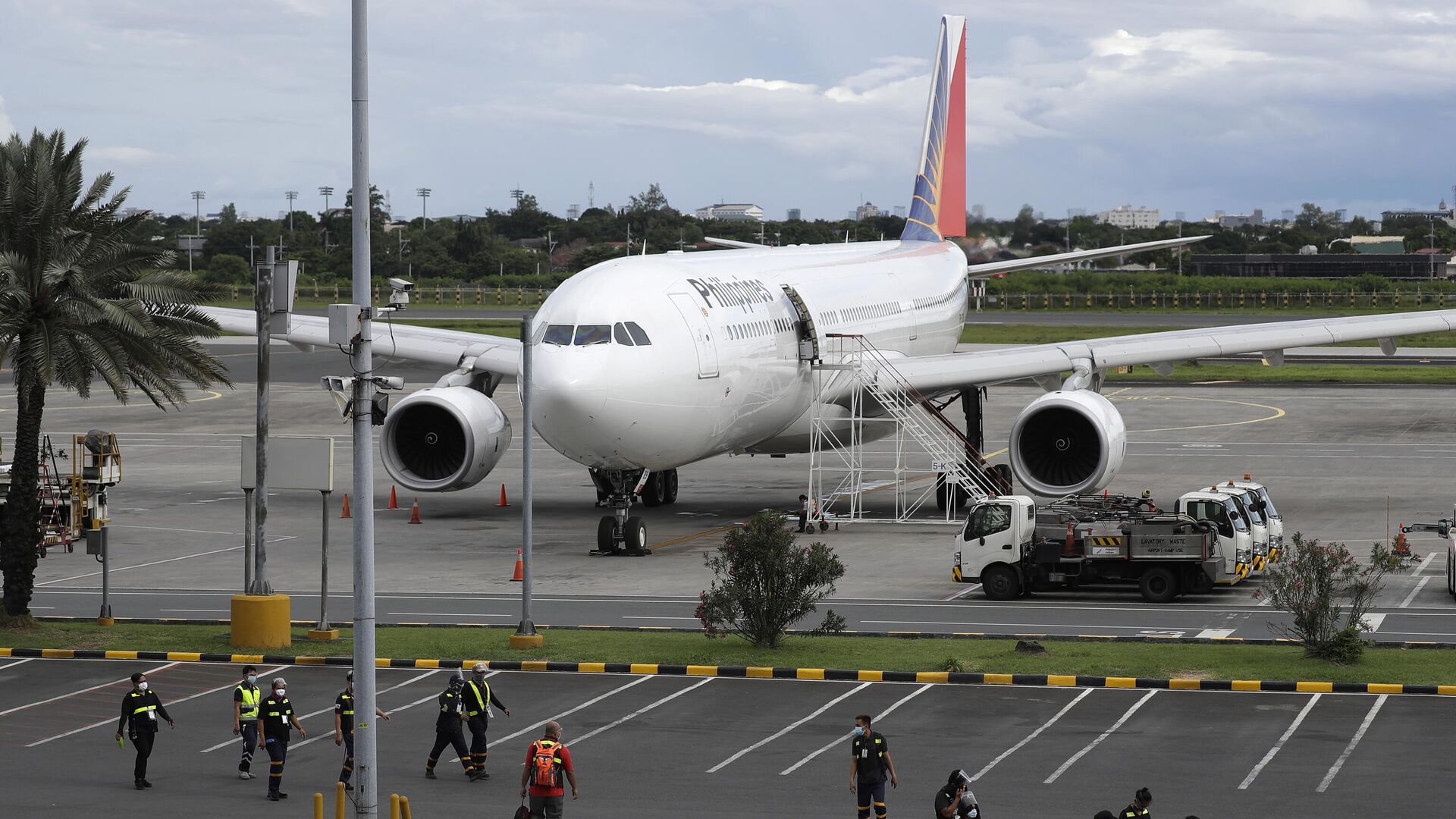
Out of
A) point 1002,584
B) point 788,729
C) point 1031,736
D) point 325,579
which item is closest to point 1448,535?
point 1002,584

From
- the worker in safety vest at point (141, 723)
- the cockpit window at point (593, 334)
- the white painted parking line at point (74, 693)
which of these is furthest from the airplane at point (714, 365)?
the worker in safety vest at point (141, 723)

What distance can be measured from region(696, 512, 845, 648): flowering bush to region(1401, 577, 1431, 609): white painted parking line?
10026 mm

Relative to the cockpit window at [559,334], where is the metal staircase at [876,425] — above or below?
below

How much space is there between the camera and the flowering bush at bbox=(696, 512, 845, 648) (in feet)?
84.8

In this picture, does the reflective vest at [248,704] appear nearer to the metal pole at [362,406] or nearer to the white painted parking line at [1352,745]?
the metal pole at [362,406]

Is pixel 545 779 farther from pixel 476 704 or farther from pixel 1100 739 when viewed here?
pixel 1100 739

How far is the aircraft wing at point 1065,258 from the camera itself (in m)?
47.7

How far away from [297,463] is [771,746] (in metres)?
10.2

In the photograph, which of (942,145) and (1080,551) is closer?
(1080,551)

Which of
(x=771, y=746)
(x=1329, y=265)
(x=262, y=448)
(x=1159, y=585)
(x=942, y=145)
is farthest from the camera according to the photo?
(x=1329, y=265)

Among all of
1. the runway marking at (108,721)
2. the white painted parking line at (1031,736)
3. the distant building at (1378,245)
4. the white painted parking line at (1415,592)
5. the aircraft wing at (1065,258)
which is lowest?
the runway marking at (108,721)

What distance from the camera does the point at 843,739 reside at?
2108cm

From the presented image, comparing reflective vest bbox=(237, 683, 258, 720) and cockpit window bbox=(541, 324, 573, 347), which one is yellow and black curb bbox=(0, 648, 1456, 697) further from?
Result: cockpit window bbox=(541, 324, 573, 347)

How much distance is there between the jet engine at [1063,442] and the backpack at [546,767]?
68.6 feet
